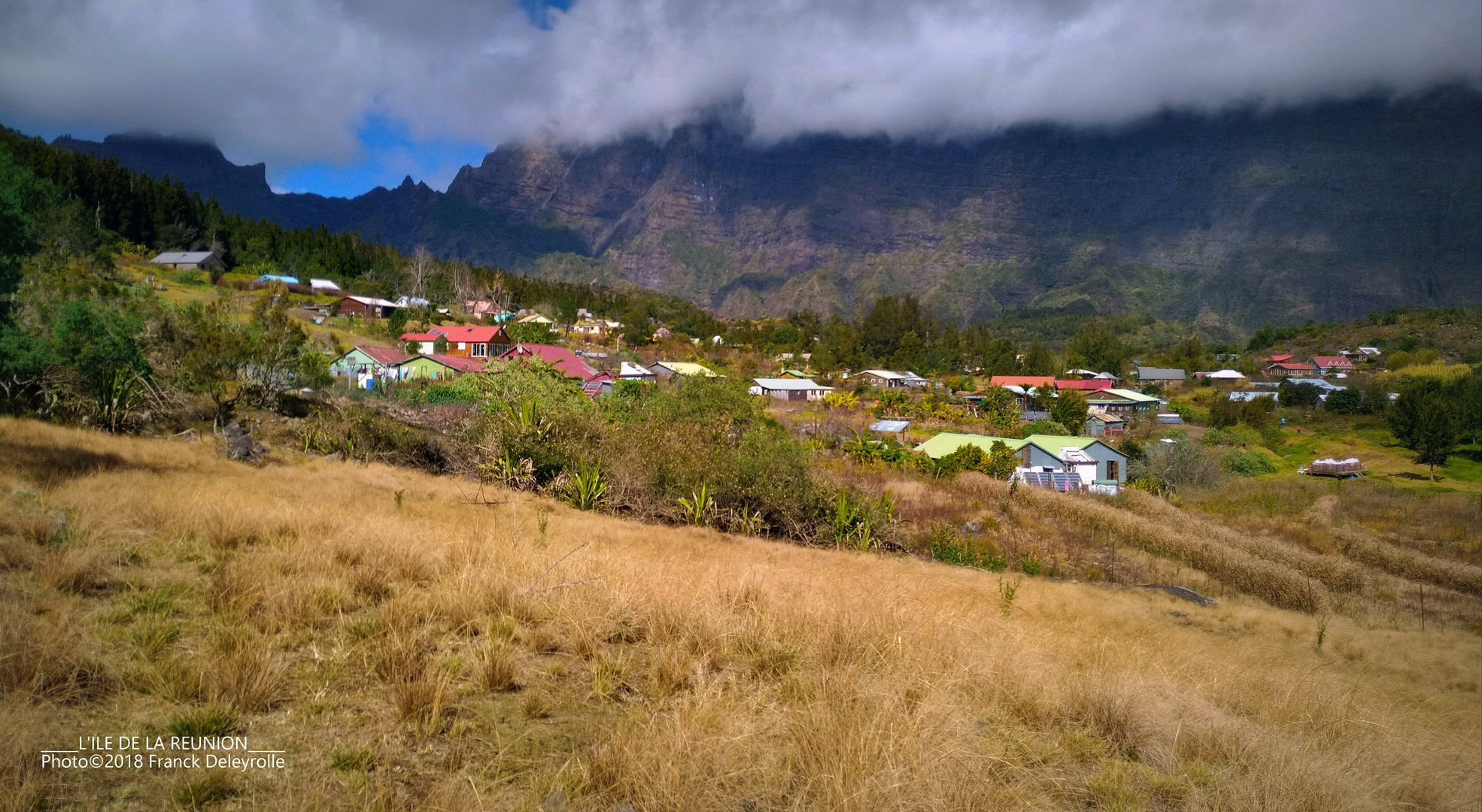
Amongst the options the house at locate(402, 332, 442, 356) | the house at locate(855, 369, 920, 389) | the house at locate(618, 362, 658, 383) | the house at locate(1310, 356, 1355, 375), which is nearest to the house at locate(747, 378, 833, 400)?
the house at locate(855, 369, 920, 389)

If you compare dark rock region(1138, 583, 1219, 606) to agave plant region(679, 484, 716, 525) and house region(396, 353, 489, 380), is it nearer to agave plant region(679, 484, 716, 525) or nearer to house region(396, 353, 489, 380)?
agave plant region(679, 484, 716, 525)

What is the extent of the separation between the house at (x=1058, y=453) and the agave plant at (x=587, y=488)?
24390mm

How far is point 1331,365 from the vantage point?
9238 cm

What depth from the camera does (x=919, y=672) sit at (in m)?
4.28

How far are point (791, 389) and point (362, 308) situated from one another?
43014mm

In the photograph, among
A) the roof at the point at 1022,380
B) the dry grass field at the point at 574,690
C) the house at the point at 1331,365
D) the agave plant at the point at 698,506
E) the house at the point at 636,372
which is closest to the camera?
the dry grass field at the point at 574,690

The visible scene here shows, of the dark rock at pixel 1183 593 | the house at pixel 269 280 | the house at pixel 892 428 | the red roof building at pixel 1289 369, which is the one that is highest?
the house at pixel 269 280

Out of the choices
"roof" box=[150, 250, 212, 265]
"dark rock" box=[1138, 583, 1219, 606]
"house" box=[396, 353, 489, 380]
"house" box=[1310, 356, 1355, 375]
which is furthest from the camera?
"house" box=[1310, 356, 1355, 375]

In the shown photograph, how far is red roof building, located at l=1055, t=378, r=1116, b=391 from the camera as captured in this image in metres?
79.8

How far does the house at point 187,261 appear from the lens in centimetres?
6819

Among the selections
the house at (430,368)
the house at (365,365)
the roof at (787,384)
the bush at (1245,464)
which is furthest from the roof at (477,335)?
the bush at (1245,464)

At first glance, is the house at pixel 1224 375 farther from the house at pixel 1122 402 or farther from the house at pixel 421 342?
the house at pixel 421 342

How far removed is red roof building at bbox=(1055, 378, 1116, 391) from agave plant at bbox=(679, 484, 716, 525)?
220 ft

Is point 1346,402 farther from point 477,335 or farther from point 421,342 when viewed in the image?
point 421,342
